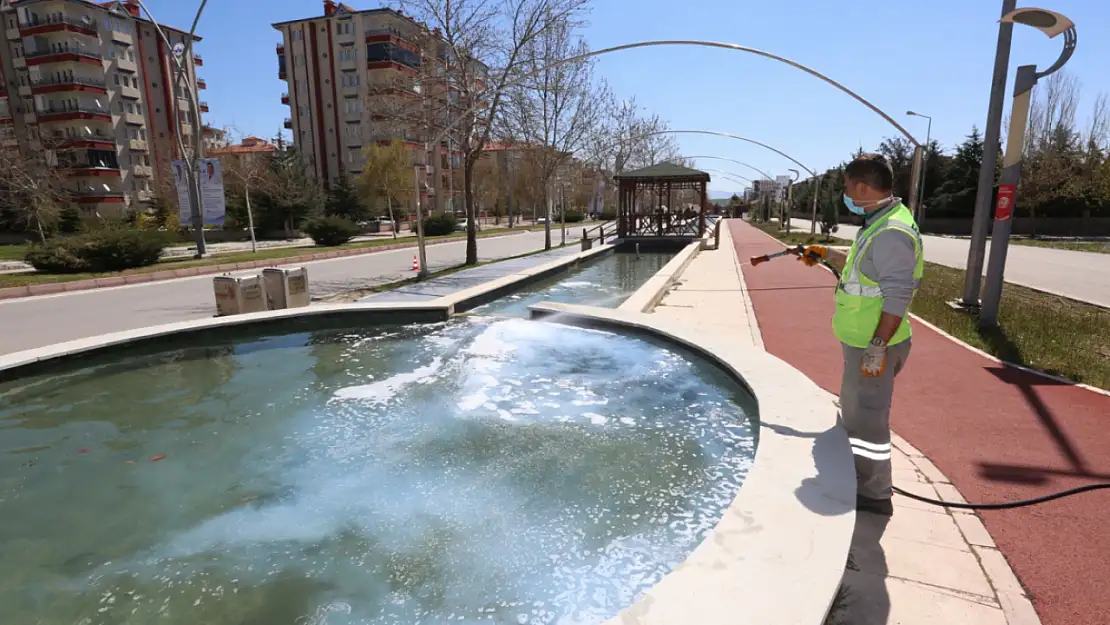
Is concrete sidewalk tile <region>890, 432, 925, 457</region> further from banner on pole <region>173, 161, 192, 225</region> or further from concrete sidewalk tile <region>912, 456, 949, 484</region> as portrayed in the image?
banner on pole <region>173, 161, 192, 225</region>

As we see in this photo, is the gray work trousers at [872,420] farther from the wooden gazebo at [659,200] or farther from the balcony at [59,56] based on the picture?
the balcony at [59,56]

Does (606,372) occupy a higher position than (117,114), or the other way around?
(117,114)

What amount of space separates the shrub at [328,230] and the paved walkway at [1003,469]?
25.0 m

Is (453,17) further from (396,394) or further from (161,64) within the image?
(161,64)

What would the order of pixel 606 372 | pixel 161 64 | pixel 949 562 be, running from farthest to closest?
pixel 161 64 → pixel 606 372 → pixel 949 562

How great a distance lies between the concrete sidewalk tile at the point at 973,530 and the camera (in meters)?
2.84

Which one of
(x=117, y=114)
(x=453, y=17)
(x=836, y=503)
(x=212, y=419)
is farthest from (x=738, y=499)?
(x=117, y=114)

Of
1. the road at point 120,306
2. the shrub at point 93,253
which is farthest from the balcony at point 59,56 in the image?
the road at point 120,306

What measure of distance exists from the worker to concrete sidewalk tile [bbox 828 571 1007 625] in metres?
0.69

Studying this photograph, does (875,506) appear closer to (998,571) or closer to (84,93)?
(998,571)

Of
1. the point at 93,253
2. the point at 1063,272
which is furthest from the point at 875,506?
the point at 93,253

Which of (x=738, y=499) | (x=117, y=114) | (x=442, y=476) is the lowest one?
(x=442, y=476)

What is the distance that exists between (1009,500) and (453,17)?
17.5 meters

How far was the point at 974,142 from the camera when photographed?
42.8 metres
